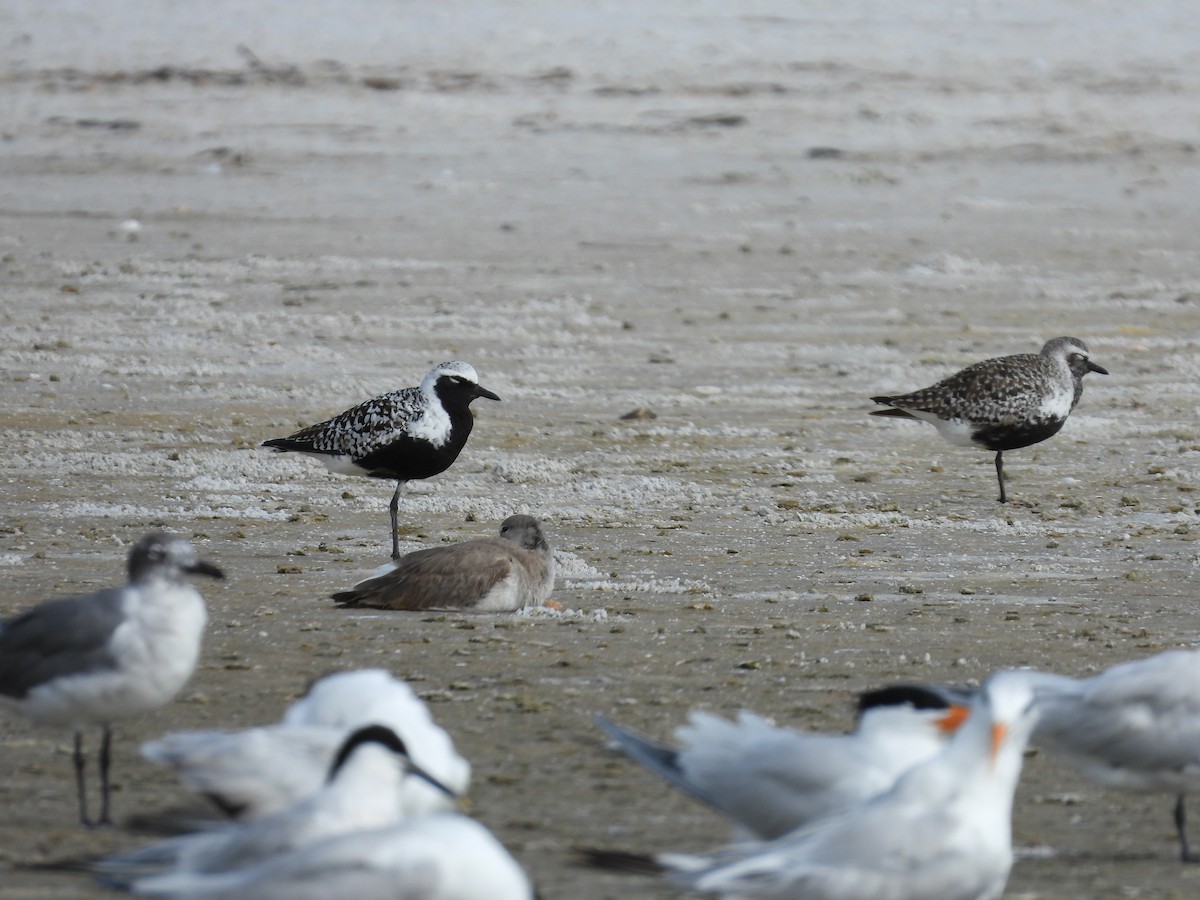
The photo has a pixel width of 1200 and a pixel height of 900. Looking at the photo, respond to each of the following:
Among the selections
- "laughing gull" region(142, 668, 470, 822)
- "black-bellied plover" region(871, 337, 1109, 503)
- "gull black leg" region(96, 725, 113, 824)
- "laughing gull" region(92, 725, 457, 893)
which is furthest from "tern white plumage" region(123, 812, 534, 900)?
"black-bellied plover" region(871, 337, 1109, 503)

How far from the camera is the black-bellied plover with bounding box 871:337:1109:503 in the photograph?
10.2 meters

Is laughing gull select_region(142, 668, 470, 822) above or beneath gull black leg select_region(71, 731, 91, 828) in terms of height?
above

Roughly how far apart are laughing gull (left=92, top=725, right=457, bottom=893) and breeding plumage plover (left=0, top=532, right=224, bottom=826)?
0.77m

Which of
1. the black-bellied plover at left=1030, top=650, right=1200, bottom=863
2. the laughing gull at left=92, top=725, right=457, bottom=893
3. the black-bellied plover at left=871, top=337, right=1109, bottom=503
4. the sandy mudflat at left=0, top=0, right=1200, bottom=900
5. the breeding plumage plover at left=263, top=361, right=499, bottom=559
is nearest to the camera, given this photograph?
the laughing gull at left=92, top=725, right=457, bottom=893

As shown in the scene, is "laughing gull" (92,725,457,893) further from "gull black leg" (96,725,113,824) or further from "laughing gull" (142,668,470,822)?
"gull black leg" (96,725,113,824)

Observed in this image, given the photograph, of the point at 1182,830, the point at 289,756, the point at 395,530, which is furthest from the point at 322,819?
the point at 395,530

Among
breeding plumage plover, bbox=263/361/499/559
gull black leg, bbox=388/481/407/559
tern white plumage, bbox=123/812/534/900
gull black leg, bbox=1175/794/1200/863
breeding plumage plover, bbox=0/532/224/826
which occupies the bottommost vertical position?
gull black leg, bbox=1175/794/1200/863

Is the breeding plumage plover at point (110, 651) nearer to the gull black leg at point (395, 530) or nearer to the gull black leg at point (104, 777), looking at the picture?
the gull black leg at point (104, 777)

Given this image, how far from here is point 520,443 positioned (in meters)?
10.7

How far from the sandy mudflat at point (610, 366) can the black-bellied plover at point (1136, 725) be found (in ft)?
0.64

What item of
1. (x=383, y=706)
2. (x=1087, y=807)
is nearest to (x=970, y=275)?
(x=1087, y=807)

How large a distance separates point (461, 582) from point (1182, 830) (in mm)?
3165

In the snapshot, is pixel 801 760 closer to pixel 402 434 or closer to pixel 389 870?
pixel 389 870

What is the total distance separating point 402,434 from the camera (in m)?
8.84
